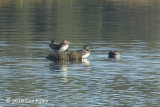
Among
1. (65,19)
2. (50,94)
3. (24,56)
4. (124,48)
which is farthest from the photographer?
(65,19)

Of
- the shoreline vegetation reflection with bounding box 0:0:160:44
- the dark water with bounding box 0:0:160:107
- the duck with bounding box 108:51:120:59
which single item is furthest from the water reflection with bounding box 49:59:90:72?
the shoreline vegetation reflection with bounding box 0:0:160:44

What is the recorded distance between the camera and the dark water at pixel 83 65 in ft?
66.9

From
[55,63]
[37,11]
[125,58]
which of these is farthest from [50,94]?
[37,11]

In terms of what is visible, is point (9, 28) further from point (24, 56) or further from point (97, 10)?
point (97, 10)

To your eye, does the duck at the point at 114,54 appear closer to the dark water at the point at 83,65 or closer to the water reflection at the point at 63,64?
the dark water at the point at 83,65

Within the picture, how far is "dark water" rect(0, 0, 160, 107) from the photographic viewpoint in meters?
20.4

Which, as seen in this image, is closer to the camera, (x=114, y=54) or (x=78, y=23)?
(x=114, y=54)

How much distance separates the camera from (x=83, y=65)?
27.8 metres

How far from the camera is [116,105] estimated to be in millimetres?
19062

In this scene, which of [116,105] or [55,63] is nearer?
[116,105]

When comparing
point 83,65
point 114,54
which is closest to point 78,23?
point 114,54

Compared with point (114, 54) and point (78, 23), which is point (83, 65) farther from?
point (78, 23)

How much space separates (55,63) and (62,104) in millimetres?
9517

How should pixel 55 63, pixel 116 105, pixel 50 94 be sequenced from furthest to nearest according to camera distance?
pixel 55 63 < pixel 50 94 < pixel 116 105
